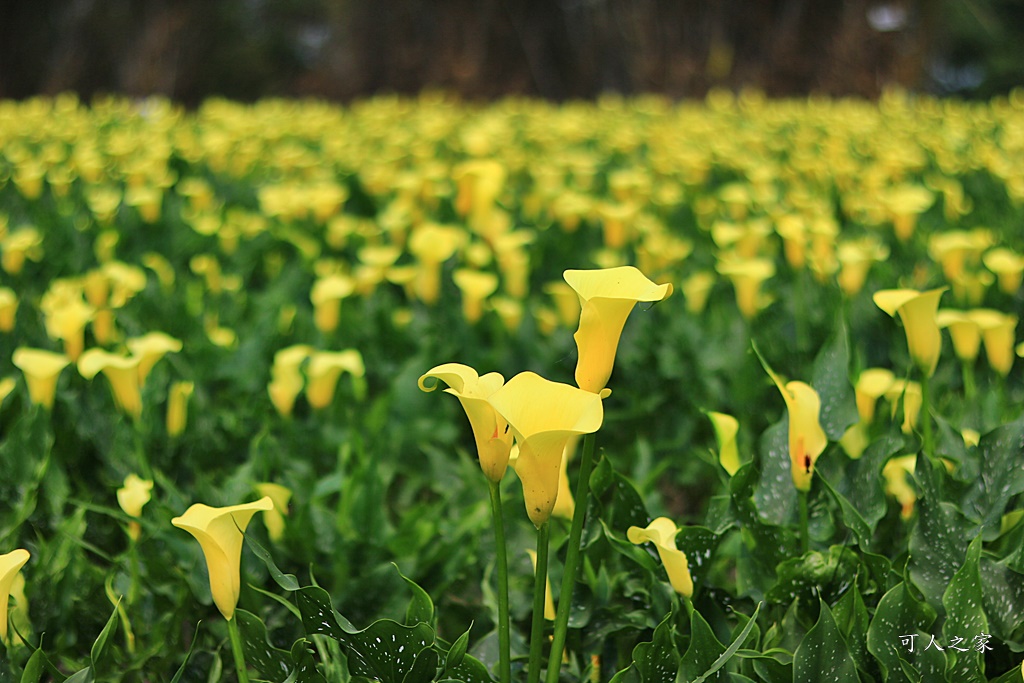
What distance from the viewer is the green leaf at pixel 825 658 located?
1177 mm

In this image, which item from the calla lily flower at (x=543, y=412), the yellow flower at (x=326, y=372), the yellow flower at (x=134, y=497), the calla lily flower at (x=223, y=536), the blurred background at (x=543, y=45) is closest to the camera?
the calla lily flower at (x=543, y=412)

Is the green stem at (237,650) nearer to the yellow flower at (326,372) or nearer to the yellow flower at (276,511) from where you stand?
the yellow flower at (276,511)

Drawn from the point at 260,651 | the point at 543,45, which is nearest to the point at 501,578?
the point at 260,651

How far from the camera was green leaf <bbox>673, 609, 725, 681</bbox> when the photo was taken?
46.5 inches

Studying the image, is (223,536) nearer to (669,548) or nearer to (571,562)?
(571,562)

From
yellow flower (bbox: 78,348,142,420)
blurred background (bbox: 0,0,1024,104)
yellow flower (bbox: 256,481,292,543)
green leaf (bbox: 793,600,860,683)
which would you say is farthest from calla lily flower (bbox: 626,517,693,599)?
blurred background (bbox: 0,0,1024,104)

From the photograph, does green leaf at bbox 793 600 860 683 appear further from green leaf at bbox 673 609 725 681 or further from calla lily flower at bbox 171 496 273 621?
calla lily flower at bbox 171 496 273 621

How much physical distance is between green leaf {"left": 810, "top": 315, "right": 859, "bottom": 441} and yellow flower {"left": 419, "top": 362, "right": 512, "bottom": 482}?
28.5 inches

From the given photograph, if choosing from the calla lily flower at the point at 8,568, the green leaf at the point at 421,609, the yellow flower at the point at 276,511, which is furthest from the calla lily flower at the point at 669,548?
the calla lily flower at the point at 8,568

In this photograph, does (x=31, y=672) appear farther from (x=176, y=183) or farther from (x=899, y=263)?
(x=176, y=183)

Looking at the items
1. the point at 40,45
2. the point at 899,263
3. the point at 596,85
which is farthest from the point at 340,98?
the point at 899,263

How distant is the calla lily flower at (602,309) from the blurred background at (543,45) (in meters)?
6.14

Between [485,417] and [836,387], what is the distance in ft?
2.67

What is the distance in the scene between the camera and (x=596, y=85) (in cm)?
1112
